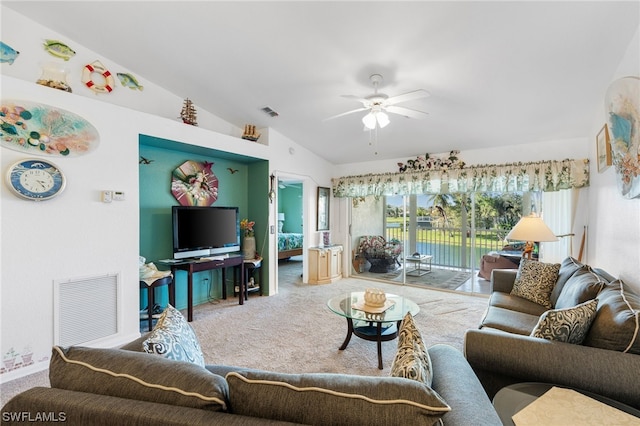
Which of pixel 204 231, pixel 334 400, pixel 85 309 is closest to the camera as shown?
pixel 334 400

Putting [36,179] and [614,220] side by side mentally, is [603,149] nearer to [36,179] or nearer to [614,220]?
[614,220]

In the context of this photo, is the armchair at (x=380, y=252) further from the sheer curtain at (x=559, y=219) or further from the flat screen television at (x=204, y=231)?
the flat screen television at (x=204, y=231)

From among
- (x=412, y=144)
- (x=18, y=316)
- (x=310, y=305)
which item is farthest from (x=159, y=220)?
(x=412, y=144)

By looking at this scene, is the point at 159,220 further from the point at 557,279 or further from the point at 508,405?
the point at 557,279

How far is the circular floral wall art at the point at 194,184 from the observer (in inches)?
157

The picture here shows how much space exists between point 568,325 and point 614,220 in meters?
1.80

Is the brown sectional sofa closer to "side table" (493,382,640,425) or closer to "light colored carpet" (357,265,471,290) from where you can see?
"side table" (493,382,640,425)

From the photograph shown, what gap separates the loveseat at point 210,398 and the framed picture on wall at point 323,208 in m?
4.89

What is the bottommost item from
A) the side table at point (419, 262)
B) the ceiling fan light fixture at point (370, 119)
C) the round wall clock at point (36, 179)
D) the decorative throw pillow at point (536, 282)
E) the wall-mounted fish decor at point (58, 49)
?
the side table at point (419, 262)

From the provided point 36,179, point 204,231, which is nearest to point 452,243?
point 204,231

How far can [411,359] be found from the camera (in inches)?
41.4

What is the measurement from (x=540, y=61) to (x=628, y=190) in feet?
4.27

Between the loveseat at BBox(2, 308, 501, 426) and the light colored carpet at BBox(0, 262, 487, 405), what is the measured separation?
1.74 metres

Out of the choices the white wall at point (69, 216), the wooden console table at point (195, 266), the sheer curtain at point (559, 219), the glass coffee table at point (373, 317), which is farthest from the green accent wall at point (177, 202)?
the sheer curtain at point (559, 219)
